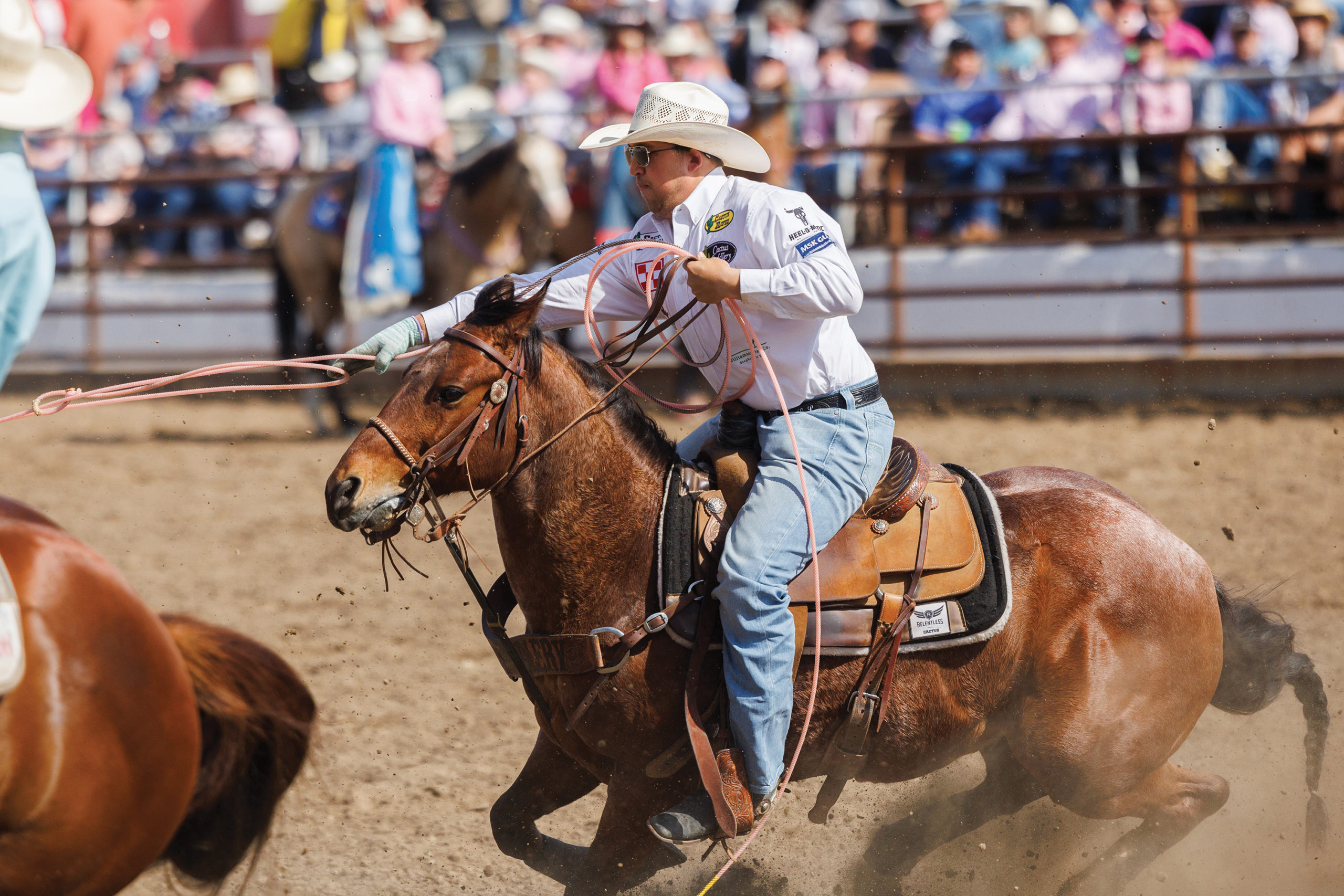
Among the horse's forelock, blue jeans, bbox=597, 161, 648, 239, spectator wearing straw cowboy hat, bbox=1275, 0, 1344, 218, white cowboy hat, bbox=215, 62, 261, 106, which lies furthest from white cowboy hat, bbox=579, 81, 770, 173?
white cowboy hat, bbox=215, 62, 261, 106

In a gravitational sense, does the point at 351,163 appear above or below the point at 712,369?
below

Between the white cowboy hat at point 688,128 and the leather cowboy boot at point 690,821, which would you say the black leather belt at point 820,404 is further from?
the leather cowboy boot at point 690,821

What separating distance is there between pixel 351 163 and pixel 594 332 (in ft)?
28.4

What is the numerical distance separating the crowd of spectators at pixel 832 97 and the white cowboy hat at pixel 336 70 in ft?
0.07

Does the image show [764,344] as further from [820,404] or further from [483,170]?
[483,170]

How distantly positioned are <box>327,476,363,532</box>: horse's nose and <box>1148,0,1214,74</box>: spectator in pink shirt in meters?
8.89

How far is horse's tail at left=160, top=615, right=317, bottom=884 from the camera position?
3.02 meters

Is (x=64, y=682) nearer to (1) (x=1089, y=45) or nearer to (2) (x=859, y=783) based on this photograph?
(2) (x=859, y=783)

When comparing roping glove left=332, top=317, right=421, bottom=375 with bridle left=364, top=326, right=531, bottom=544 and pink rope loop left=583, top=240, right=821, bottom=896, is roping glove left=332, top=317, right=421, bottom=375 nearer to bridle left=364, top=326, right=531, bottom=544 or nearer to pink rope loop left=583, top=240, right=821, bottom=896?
bridle left=364, top=326, right=531, bottom=544

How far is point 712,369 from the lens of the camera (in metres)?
3.30

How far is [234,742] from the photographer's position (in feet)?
10.0

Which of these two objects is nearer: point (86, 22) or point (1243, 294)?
point (1243, 294)

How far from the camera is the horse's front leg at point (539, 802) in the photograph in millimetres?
3479

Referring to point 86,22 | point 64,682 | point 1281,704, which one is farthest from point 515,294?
point 86,22
